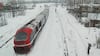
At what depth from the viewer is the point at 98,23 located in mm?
30469

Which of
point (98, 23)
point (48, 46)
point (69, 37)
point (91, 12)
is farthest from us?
point (91, 12)

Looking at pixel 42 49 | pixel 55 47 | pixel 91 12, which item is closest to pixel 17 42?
pixel 42 49

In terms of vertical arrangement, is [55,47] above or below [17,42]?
below

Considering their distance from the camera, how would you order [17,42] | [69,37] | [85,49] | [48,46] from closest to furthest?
[17,42]
[85,49]
[48,46]
[69,37]

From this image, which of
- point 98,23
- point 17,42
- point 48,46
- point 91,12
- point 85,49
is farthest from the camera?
point 91,12

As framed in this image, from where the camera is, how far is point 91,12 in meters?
46.8

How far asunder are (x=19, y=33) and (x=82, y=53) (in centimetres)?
717

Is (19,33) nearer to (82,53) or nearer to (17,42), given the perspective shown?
(17,42)

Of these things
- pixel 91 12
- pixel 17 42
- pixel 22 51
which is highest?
pixel 17 42

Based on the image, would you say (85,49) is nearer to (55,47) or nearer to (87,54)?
(87,54)

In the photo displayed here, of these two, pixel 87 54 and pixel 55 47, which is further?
pixel 55 47

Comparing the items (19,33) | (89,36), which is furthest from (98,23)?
(19,33)

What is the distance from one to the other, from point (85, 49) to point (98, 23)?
610 inches

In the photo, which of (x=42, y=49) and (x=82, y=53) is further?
(x=42, y=49)
